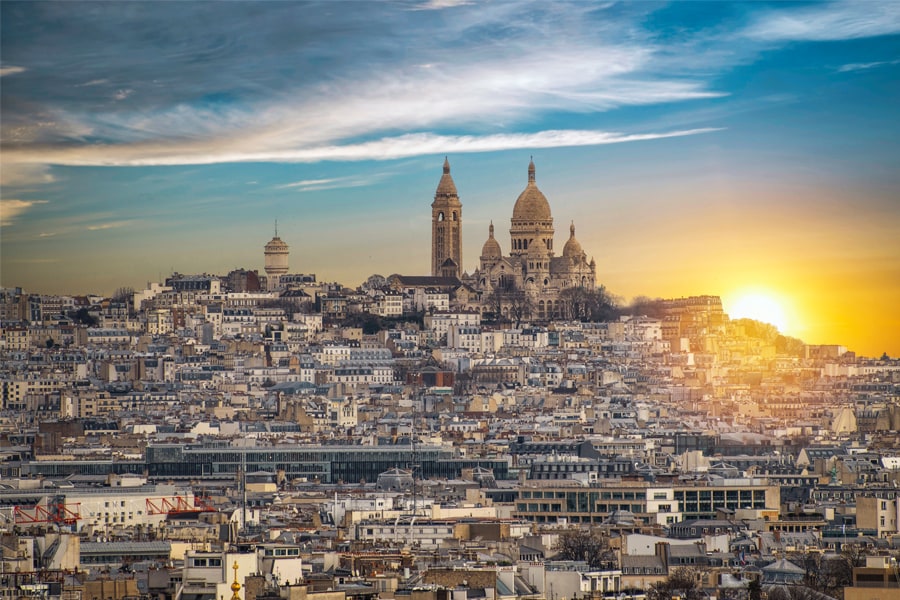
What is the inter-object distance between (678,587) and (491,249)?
105443mm

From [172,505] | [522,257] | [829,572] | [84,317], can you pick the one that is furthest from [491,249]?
[829,572]

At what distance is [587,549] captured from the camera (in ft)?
144

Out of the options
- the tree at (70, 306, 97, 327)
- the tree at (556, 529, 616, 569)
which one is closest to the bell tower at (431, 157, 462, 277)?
the tree at (70, 306, 97, 327)

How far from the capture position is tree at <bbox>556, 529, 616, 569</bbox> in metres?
41.2

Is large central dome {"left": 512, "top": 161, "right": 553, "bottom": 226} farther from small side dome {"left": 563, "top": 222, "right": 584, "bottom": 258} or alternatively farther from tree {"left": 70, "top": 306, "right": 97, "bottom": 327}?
tree {"left": 70, "top": 306, "right": 97, "bottom": 327}

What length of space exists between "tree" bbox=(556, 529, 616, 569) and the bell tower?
88.9 metres

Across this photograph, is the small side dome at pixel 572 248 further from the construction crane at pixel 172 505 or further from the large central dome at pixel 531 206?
the construction crane at pixel 172 505

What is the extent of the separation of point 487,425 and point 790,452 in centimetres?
1529

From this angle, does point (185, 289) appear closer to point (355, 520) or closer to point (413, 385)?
point (413, 385)

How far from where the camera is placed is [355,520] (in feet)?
173

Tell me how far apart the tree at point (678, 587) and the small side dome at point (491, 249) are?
10172 cm

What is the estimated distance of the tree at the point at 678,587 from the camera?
34609 mm

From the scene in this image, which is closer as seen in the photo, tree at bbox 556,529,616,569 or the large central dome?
tree at bbox 556,529,616,569

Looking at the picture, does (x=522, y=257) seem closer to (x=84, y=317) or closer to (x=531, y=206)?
(x=531, y=206)
